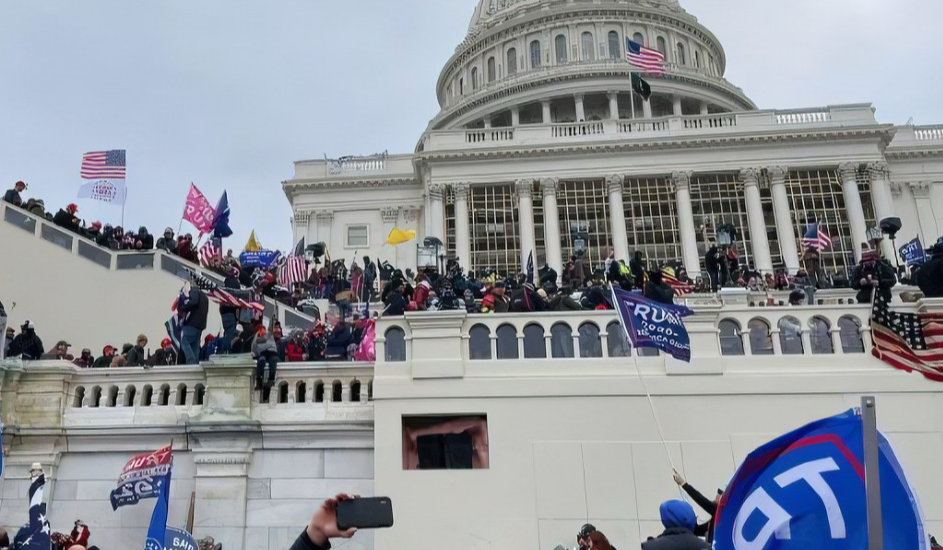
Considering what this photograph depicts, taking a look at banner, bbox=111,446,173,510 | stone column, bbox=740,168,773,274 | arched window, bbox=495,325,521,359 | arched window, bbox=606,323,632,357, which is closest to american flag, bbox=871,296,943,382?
arched window, bbox=606,323,632,357

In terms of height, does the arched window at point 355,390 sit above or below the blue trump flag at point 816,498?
above

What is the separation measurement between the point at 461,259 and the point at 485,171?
19.0 ft

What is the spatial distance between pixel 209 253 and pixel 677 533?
22777mm

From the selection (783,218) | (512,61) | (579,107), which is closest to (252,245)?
(783,218)

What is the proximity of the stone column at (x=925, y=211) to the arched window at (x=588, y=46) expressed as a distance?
29.1m

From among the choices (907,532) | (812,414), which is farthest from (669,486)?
(907,532)

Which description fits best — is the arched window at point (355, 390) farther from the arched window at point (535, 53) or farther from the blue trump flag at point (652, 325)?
the arched window at point (535, 53)

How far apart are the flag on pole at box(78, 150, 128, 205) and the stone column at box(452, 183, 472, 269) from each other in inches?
739

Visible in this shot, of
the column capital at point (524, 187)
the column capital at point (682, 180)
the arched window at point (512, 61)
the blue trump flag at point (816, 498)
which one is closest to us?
the blue trump flag at point (816, 498)

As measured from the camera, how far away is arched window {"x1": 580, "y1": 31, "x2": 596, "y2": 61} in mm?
70812

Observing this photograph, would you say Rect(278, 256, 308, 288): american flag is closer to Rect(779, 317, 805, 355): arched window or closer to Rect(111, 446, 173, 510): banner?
Rect(111, 446, 173, 510): banner

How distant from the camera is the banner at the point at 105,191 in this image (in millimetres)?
31750

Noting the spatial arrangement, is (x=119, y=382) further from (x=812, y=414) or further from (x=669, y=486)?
(x=812, y=414)

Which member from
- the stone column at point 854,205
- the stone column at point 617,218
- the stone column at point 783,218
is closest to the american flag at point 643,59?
the stone column at point 617,218
